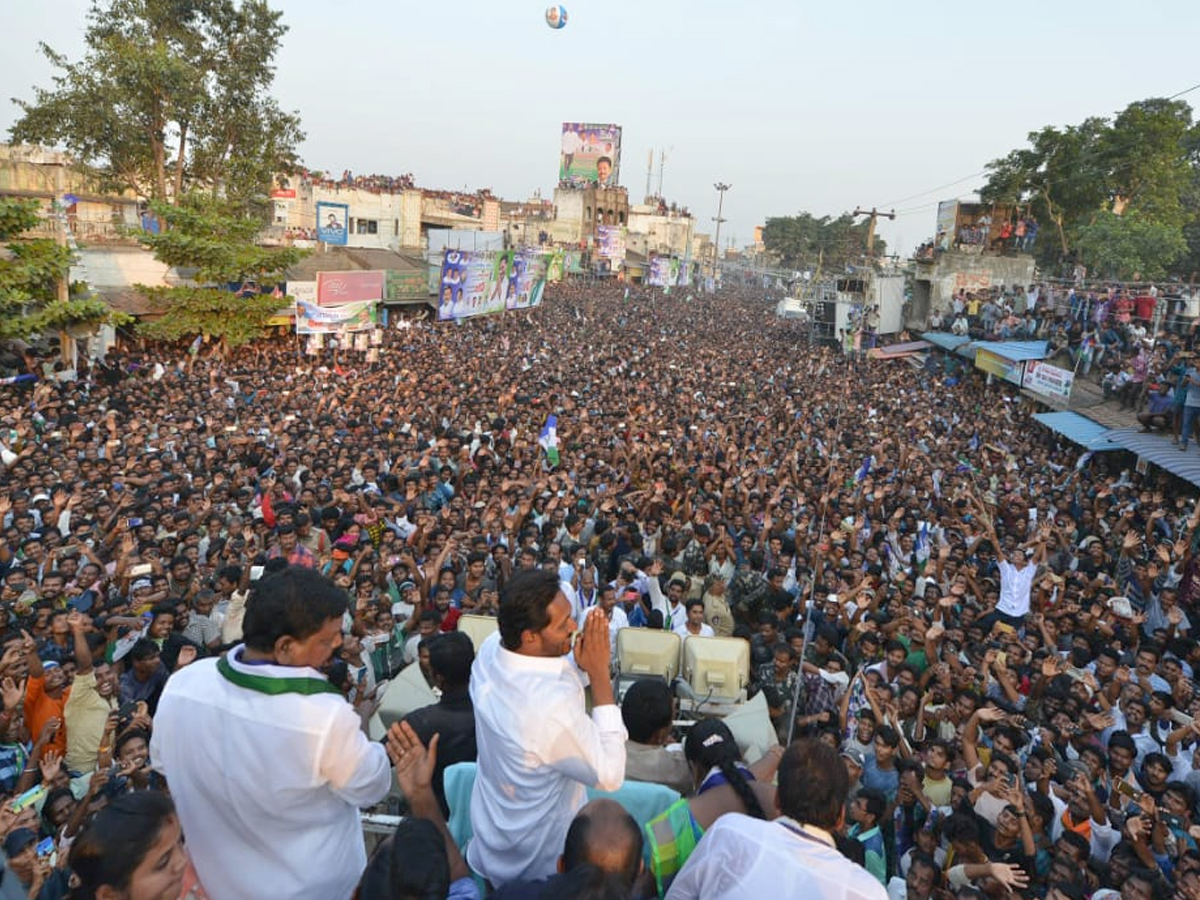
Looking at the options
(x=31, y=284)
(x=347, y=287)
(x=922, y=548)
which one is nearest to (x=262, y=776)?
(x=922, y=548)

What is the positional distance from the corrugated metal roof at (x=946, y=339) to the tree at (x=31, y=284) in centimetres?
2089

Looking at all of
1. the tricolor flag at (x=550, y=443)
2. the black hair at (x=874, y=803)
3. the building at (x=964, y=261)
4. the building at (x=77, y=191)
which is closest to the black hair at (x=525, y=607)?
the black hair at (x=874, y=803)

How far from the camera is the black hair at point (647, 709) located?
98.9 inches

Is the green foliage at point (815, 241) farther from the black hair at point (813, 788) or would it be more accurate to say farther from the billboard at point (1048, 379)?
the black hair at point (813, 788)

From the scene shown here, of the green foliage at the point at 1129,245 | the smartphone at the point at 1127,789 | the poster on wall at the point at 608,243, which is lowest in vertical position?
the smartphone at the point at 1127,789

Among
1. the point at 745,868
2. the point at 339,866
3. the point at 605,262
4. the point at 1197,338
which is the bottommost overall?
the point at 339,866

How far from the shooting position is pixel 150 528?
637 cm

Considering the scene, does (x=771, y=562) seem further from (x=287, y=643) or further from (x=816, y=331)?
(x=816, y=331)

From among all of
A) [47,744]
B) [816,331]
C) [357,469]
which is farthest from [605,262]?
[47,744]

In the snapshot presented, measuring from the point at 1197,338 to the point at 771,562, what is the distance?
36.2 feet

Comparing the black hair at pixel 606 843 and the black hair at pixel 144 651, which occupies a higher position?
the black hair at pixel 606 843

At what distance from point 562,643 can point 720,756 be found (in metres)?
0.71

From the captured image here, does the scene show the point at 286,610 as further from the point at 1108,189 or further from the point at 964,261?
the point at 1108,189

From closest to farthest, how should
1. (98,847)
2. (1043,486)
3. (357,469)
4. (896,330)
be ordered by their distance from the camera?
(98,847) → (357,469) → (1043,486) → (896,330)
